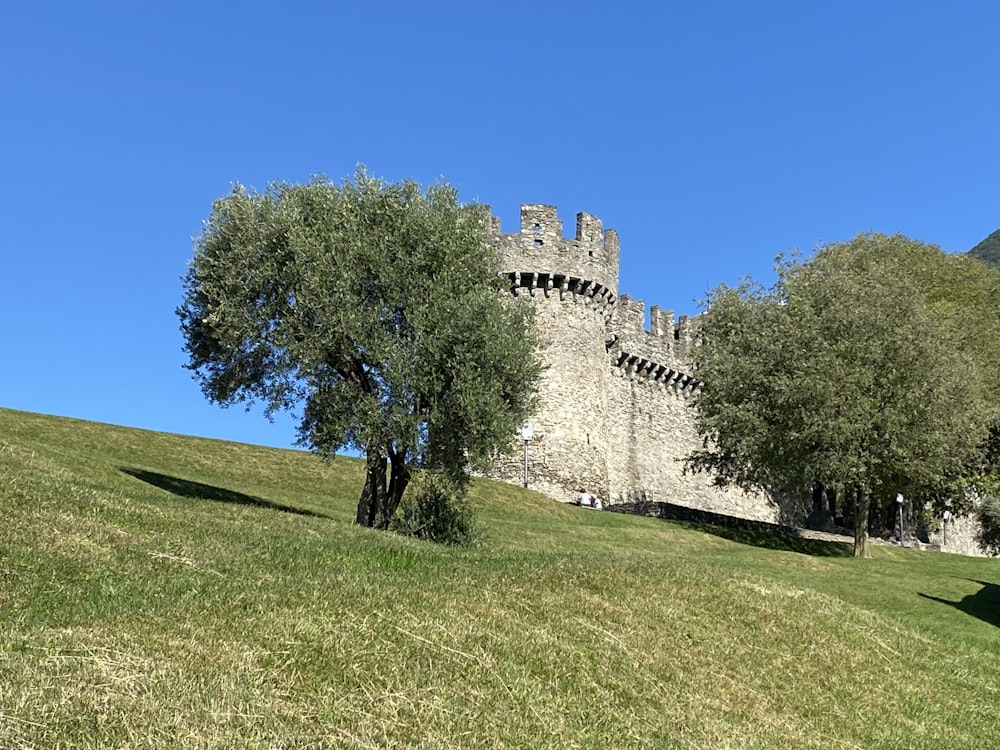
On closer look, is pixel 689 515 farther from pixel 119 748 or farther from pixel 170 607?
pixel 119 748

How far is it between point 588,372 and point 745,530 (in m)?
10.7

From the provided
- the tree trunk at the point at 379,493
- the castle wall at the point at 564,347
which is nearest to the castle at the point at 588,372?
the castle wall at the point at 564,347

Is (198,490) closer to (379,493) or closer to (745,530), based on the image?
(379,493)

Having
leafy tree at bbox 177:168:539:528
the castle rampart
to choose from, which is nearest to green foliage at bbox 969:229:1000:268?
the castle rampart

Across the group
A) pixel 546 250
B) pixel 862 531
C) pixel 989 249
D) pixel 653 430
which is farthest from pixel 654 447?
pixel 989 249

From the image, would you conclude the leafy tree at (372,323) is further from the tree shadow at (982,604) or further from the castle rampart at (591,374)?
the castle rampart at (591,374)

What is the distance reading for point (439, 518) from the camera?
25.8 meters

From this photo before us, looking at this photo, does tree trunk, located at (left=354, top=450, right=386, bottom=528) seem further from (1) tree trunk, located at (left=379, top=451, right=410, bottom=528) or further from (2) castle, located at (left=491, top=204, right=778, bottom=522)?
(2) castle, located at (left=491, top=204, right=778, bottom=522)

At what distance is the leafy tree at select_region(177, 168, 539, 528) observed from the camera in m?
24.4

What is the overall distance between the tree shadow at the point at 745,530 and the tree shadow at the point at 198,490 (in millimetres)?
20975

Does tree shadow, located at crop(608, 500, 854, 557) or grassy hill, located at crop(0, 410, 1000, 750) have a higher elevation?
tree shadow, located at crop(608, 500, 854, 557)

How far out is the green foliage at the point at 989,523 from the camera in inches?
2127

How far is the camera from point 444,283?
83.9 ft

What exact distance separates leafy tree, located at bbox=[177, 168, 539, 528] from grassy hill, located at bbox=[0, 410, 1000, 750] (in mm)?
3161
